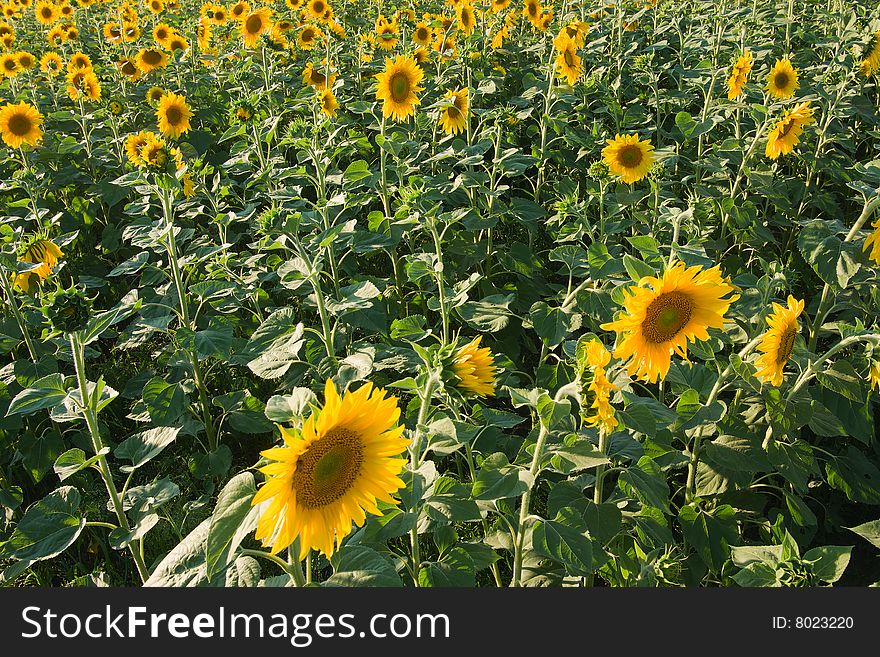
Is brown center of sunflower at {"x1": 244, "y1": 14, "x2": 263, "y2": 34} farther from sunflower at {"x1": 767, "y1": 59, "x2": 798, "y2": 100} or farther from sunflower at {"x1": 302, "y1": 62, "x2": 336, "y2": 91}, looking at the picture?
sunflower at {"x1": 767, "y1": 59, "x2": 798, "y2": 100}

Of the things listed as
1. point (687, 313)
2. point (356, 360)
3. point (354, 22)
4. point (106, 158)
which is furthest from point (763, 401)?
point (354, 22)

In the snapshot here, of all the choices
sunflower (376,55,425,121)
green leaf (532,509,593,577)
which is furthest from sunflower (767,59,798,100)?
green leaf (532,509,593,577)

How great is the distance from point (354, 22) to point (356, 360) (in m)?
6.49

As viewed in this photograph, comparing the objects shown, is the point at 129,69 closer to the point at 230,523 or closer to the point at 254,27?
the point at 254,27

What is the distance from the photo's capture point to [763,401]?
257cm

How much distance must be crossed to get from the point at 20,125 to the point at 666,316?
17.4 ft

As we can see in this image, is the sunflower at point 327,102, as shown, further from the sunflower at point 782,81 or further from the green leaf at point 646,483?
the green leaf at point 646,483

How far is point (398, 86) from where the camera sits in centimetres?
442

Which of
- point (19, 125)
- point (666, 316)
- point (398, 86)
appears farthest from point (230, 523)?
point (19, 125)

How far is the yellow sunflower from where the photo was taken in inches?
69.2

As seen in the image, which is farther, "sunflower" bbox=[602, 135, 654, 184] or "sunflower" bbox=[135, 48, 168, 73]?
"sunflower" bbox=[135, 48, 168, 73]

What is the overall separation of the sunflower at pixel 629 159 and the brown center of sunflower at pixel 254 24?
4382 millimetres

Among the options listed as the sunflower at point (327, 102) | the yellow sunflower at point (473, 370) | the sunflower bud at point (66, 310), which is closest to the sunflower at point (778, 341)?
the yellow sunflower at point (473, 370)

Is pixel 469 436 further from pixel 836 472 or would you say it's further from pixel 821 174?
pixel 821 174
